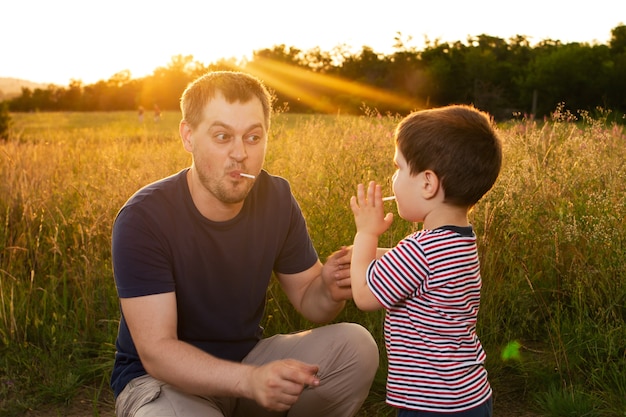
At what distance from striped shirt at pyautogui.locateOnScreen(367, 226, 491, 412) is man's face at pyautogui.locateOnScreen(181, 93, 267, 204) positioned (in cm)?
67

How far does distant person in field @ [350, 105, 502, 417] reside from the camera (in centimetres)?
192

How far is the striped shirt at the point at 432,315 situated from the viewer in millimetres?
1918

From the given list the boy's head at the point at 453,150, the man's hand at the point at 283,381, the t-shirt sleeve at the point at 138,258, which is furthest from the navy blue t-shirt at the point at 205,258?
the boy's head at the point at 453,150

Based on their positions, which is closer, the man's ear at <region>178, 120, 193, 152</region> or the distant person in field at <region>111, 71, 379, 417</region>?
the distant person in field at <region>111, 71, 379, 417</region>

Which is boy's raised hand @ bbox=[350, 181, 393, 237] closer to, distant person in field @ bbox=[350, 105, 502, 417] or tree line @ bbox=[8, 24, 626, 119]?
distant person in field @ bbox=[350, 105, 502, 417]

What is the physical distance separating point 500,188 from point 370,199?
1.71m

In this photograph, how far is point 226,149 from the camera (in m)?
2.42

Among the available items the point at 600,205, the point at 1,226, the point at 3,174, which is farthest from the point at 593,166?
the point at 3,174

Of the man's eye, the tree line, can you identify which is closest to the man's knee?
the man's eye

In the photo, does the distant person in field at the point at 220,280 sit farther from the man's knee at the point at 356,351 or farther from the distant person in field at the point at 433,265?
the distant person in field at the point at 433,265

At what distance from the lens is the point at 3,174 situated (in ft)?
18.0

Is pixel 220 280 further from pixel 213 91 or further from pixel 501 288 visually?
pixel 501 288

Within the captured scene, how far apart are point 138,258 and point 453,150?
3.62ft

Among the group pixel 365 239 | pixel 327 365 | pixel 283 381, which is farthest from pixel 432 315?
pixel 327 365
